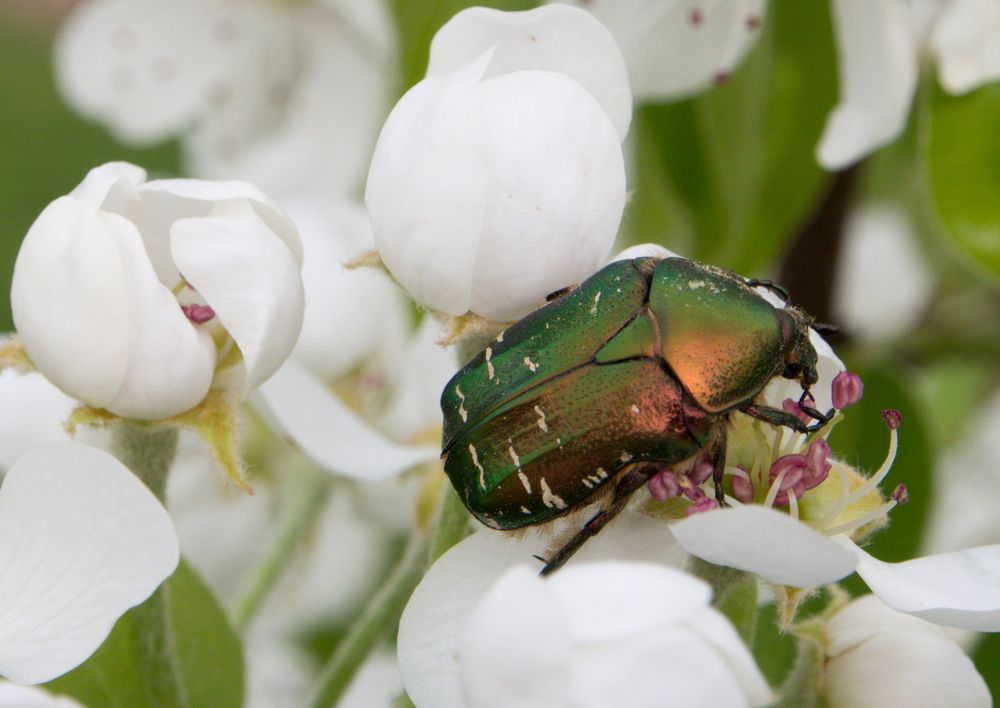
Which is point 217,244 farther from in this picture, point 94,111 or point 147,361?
point 94,111

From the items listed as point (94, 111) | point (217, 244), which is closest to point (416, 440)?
point (217, 244)

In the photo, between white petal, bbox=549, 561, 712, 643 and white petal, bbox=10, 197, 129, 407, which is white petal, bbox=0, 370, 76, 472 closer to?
white petal, bbox=10, 197, 129, 407

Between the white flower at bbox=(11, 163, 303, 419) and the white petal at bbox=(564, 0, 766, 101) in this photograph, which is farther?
the white petal at bbox=(564, 0, 766, 101)

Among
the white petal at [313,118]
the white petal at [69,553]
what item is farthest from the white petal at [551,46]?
the white petal at [313,118]

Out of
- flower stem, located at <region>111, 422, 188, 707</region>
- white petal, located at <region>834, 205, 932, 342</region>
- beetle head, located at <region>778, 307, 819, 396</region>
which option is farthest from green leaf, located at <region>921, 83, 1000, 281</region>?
flower stem, located at <region>111, 422, 188, 707</region>

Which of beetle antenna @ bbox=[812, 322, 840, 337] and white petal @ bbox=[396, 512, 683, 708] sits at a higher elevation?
beetle antenna @ bbox=[812, 322, 840, 337]

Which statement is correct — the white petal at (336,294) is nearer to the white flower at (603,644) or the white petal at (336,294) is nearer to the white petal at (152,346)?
the white petal at (152,346)
